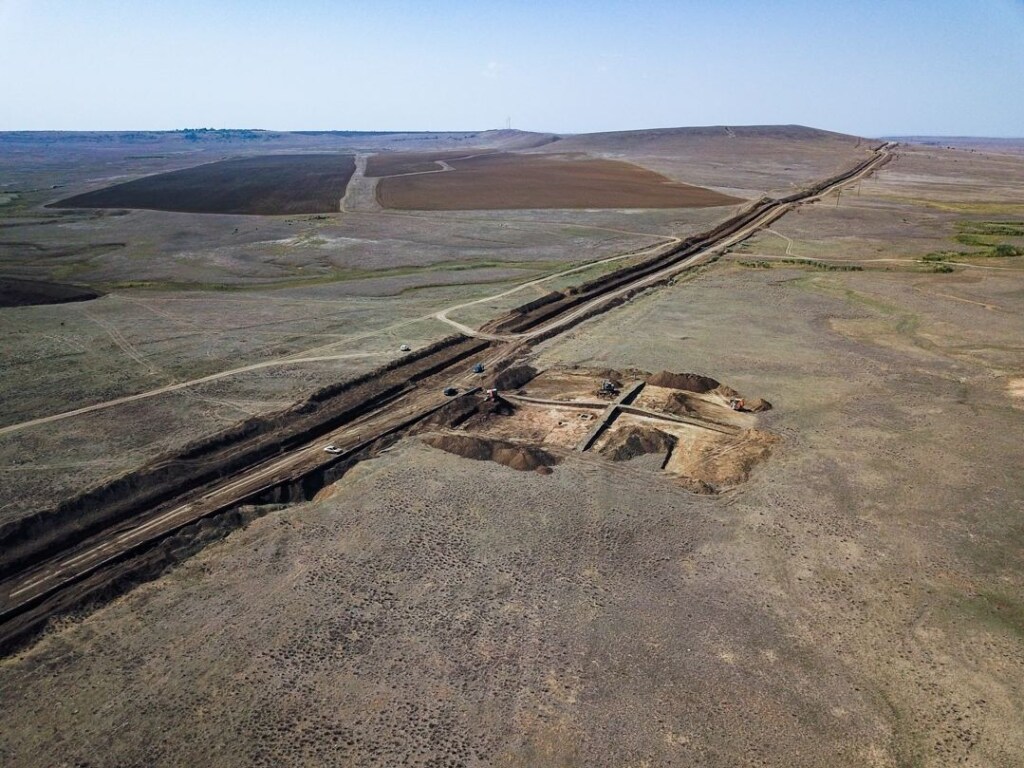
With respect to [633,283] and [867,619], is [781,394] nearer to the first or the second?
[867,619]

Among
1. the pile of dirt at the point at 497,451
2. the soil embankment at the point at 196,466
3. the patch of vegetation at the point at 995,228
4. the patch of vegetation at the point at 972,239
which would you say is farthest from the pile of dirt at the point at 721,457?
the patch of vegetation at the point at 995,228

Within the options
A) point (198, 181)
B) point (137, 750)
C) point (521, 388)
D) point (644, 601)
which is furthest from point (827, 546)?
point (198, 181)

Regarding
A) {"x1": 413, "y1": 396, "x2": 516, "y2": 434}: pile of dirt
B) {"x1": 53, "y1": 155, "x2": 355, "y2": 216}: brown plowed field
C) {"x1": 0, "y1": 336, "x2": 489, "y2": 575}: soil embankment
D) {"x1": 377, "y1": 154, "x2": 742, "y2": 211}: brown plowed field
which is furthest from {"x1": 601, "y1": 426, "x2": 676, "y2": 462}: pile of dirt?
{"x1": 53, "y1": 155, "x2": 355, "y2": 216}: brown plowed field

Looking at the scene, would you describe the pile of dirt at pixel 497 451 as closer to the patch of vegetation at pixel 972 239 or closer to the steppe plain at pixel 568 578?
the steppe plain at pixel 568 578

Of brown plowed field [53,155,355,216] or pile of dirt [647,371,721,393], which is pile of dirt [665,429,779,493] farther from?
brown plowed field [53,155,355,216]

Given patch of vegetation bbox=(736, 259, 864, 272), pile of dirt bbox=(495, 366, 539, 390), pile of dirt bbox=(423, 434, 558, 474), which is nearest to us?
pile of dirt bbox=(423, 434, 558, 474)

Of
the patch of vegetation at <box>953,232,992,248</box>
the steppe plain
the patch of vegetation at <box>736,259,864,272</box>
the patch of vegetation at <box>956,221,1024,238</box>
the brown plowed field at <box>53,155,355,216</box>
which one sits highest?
the brown plowed field at <box>53,155,355,216</box>
